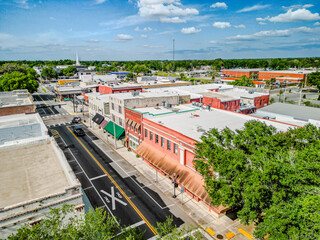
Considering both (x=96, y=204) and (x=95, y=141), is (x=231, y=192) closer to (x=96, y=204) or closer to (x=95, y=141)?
(x=96, y=204)

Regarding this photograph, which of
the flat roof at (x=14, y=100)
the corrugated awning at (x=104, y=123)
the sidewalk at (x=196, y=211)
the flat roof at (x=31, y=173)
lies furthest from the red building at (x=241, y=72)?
the flat roof at (x=31, y=173)

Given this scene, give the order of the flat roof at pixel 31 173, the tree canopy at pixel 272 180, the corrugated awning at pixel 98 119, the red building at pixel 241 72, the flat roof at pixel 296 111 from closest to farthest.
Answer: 1. the tree canopy at pixel 272 180
2. the flat roof at pixel 31 173
3. the flat roof at pixel 296 111
4. the corrugated awning at pixel 98 119
5. the red building at pixel 241 72

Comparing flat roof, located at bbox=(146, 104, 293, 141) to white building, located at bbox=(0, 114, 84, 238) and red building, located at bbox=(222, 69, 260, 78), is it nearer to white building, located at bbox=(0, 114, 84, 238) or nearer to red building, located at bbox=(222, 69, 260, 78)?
white building, located at bbox=(0, 114, 84, 238)

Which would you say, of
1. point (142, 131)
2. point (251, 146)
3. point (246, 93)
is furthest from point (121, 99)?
point (246, 93)

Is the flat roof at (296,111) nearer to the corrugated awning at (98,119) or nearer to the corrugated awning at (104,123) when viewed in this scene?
the corrugated awning at (104,123)

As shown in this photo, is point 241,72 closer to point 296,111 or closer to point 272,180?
point 296,111

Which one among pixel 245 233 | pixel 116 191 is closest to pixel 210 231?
pixel 245 233
